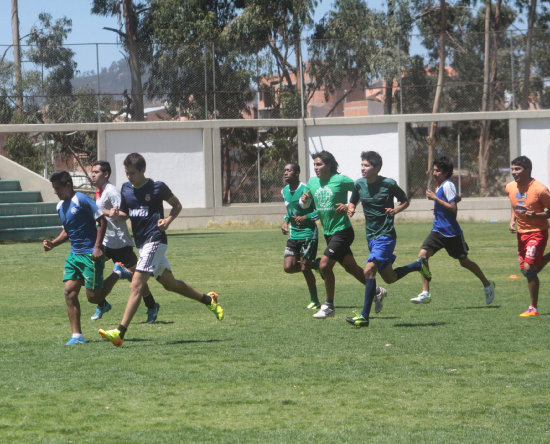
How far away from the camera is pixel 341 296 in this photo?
45.4 ft

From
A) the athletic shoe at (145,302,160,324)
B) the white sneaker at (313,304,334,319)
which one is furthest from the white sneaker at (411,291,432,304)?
the athletic shoe at (145,302,160,324)

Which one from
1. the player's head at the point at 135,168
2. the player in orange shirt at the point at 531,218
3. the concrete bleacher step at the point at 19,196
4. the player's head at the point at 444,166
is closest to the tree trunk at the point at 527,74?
the concrete bleacher step at the point at 19,196

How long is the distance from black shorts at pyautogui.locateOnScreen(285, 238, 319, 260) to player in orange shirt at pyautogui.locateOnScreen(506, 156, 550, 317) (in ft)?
8.00

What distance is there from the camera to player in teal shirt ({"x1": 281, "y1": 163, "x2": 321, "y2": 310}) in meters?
12.1

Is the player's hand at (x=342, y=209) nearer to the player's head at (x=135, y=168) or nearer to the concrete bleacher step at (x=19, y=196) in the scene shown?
the player's head at (x=135, y=168)

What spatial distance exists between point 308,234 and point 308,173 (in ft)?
69.3

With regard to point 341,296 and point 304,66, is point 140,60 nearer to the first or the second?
point 304,66

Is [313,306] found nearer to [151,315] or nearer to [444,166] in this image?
[151,315]

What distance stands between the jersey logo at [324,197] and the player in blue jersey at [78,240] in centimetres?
266

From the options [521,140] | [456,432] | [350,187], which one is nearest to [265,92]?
[521,140]

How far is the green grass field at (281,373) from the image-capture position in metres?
6.18

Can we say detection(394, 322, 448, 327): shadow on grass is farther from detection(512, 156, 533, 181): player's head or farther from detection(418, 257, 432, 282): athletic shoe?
detection(512, 156, 533, 181): player's head

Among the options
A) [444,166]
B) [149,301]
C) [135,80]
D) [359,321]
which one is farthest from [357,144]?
[359,321]

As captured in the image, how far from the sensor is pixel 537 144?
107ft
